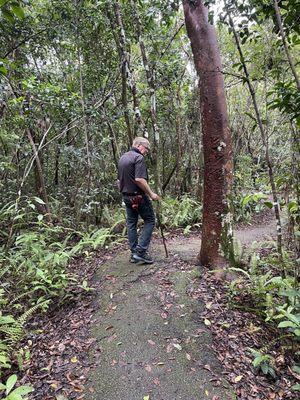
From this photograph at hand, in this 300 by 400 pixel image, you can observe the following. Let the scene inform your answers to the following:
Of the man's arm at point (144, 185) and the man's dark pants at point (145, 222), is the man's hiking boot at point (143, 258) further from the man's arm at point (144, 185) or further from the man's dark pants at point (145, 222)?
the man's arm at point (144, 185)

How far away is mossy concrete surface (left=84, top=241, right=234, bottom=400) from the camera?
3.35 m

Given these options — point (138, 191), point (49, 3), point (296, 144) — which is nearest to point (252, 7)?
point (296, 144)

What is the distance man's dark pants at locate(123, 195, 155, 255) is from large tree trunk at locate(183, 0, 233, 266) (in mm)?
1162

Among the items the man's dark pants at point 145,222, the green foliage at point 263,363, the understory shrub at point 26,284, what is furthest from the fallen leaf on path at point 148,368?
the man's dark pants at point 145,222

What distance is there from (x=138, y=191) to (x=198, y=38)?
2.84 metres

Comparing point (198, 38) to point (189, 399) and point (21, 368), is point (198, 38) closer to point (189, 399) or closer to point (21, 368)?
point (189, 399)

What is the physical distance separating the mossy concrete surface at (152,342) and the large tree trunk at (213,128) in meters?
0.94

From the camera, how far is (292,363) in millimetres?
3883

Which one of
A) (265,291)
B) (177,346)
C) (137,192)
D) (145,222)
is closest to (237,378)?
(177,346)

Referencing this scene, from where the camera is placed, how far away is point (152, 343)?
3.93m

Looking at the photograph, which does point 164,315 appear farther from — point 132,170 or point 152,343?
point 132,170

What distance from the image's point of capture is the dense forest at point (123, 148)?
3924mm

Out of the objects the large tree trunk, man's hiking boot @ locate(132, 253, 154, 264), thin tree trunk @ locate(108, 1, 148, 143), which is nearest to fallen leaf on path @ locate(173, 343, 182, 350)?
the large tree trunk

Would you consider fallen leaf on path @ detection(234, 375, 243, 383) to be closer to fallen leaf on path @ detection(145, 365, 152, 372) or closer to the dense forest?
the dense forest
